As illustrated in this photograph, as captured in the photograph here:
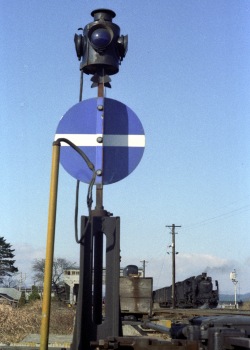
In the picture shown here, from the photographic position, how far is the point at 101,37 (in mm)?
4570

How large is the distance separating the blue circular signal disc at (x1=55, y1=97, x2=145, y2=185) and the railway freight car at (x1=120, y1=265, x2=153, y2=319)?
36.9ft

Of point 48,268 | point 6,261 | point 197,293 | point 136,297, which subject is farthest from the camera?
point 6,261

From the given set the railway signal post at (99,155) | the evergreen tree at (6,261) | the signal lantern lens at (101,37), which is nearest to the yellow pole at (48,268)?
the railway signal post at (99,155)

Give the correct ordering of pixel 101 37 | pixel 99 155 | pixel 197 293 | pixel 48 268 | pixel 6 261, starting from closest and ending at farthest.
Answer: pixel 48 268 → pixel 99 155 → pixel 101 37 → pixel 197 293 → pixel 6 261

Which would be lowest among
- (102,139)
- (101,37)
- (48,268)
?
(48,268)

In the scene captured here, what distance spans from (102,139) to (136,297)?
1167 centimetres

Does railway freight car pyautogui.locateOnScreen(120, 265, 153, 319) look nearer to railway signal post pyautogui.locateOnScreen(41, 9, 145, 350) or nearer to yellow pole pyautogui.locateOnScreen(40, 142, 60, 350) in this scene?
railway signal post pyautogui.locateOnScreen(41, 9, 145, 350)

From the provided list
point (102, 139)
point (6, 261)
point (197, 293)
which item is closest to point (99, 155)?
point (102, 139)

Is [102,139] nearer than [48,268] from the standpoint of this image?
No

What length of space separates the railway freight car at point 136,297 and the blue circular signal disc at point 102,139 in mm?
11233

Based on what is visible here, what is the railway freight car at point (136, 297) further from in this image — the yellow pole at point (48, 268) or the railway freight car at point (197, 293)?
the railway freight car at point (197, 293)

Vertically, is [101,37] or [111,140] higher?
[101,37]

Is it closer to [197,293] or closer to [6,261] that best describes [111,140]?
[197,293]

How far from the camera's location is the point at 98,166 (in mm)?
4309
